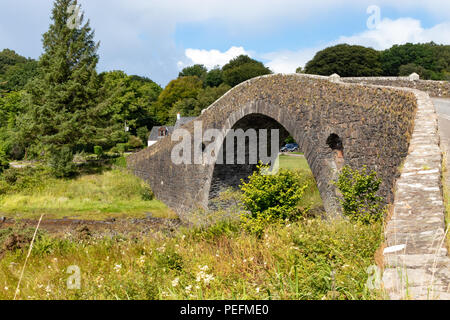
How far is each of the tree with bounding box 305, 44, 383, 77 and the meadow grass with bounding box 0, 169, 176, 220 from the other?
2518 cm

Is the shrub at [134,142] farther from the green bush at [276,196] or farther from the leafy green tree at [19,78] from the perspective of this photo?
the green bush at [276,196]

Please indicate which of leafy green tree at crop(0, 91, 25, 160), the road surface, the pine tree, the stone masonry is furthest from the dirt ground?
leafy green tree at crop(0, 91, 25, 160)

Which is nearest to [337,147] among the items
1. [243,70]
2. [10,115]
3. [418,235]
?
[418,235]

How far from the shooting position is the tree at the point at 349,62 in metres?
38.9

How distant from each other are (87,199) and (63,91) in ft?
24.2

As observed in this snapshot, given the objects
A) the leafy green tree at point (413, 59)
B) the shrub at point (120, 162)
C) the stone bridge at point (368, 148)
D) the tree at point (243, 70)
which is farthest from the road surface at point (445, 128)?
the leafy green tree at point (413, 59)


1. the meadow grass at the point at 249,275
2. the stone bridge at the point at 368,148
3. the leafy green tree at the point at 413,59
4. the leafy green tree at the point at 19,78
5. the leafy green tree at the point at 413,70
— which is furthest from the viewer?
the leafy green tree at the point at 413,59

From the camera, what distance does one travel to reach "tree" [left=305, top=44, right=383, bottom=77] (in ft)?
128

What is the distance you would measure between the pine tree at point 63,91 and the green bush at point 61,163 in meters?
0.26

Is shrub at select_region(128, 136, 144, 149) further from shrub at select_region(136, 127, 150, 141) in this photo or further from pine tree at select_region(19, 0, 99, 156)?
pine tree at select_region(19, 0, 99, 156)

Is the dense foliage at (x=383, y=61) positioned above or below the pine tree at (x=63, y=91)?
above

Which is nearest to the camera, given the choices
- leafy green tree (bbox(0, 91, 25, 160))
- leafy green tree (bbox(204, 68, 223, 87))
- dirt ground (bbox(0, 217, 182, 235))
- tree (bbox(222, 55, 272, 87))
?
dirt ground (bbox(0, 217, 182, 235))

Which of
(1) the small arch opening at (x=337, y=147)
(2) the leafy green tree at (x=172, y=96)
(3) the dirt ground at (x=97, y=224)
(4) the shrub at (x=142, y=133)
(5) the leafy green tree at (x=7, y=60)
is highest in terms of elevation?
(5) the leafy green tree at (x=7, y=60)
